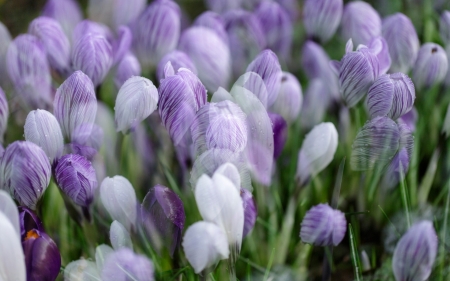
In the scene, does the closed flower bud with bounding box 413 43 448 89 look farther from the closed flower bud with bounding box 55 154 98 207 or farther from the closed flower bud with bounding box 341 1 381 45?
→ the closed flower bud with bounding box 55 154 98 207

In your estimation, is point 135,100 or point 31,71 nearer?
point 135,100

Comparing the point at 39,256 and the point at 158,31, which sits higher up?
the point at 158,31

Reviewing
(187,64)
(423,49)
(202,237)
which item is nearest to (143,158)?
(187,64)

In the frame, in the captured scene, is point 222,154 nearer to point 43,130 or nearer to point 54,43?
point 43,130

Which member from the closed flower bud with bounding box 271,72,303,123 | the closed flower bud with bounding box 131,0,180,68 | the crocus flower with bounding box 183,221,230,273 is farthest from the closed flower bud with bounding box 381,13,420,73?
the crocus flower with bounding box 183,221,230,273

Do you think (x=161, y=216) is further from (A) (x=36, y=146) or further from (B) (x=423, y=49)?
(B) (x=423, y=49)

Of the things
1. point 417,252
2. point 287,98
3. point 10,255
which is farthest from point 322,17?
point 10,255
